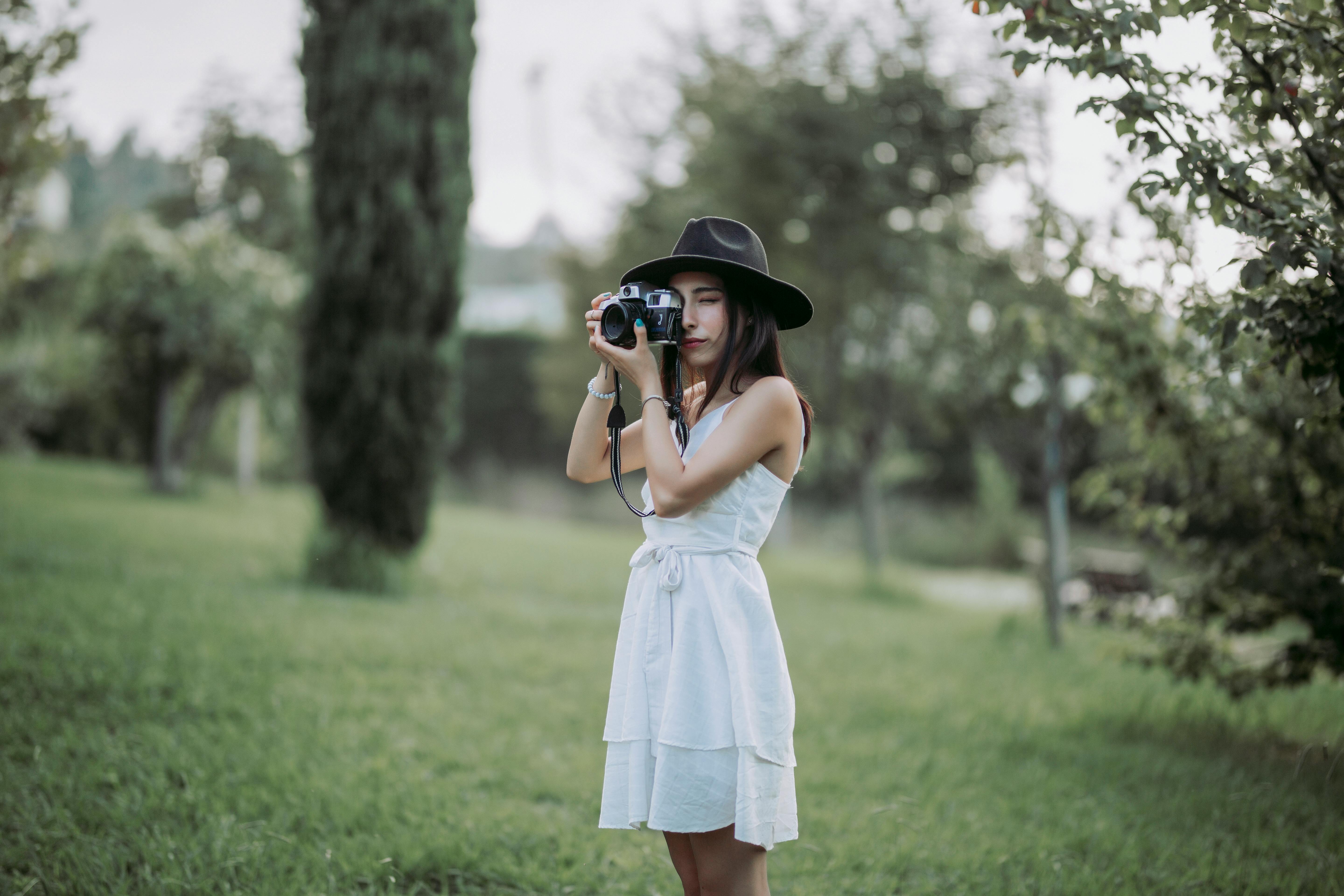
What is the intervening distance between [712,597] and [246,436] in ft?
49.4

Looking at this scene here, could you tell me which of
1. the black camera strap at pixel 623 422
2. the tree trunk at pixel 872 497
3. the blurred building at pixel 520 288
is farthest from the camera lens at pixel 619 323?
the blurred building at pixel 520 288

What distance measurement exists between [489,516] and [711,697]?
1450 cm

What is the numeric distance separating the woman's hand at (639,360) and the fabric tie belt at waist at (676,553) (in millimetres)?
328

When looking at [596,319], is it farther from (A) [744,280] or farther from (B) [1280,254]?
(B) [1280,254]

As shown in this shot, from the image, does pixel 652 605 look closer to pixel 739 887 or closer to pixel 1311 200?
pixel 739 887

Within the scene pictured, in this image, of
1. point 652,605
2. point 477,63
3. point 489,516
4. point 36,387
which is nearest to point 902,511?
point 489,516

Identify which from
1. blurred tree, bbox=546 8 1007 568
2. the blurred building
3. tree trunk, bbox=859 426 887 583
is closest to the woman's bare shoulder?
blurred tree, bbox=546 8 1007 568

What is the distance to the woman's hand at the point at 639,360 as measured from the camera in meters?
2.06

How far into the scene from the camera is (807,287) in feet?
37.1

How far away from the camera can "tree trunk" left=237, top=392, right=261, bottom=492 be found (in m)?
15.3

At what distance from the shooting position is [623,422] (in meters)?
2.26

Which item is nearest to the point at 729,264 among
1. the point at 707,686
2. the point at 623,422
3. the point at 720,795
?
the point at 623,422

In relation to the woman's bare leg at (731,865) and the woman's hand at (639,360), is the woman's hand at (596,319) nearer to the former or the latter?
the woman's hand at (639,360)

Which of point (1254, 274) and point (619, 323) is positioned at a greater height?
point (1254, 274)
